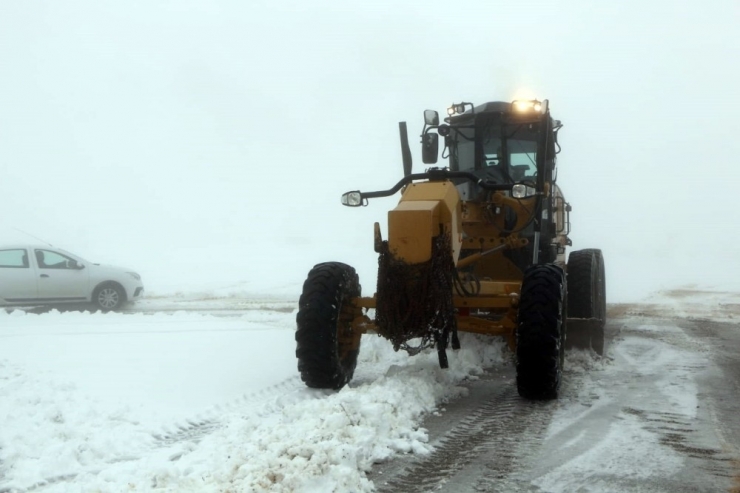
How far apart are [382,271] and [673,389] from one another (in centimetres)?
300

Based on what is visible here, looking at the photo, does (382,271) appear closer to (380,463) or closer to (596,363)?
(380,463)

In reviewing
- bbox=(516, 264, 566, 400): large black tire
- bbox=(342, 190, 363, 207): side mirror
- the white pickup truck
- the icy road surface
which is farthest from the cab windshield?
the white pickup truck

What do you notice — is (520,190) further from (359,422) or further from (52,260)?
(52,260)

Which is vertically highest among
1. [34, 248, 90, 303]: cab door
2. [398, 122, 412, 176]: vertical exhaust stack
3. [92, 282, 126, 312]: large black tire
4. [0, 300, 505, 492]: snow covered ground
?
[398, 122, 412, 176]: vertical exhaust stack

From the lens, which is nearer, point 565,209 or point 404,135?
point 404,135

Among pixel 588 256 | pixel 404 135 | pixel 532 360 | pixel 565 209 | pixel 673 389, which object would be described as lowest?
pixel 673 389

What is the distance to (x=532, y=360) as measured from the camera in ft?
19.1

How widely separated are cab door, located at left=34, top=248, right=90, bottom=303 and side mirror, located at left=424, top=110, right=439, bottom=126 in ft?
29.1

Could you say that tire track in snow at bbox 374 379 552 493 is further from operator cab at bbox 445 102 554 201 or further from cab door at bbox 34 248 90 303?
cab door at bbox 34 248 90 303

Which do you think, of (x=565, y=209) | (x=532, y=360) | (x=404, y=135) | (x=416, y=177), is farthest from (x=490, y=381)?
(x=565, y=209)

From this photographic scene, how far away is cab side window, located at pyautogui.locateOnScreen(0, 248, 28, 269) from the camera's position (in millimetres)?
13305

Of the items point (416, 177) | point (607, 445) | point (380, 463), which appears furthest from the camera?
point (416, 177)

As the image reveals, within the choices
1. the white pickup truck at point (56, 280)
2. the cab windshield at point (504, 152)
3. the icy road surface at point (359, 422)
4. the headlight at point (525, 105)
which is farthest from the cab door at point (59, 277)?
the headlight at point (525, 105)

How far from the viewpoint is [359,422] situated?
474cm
